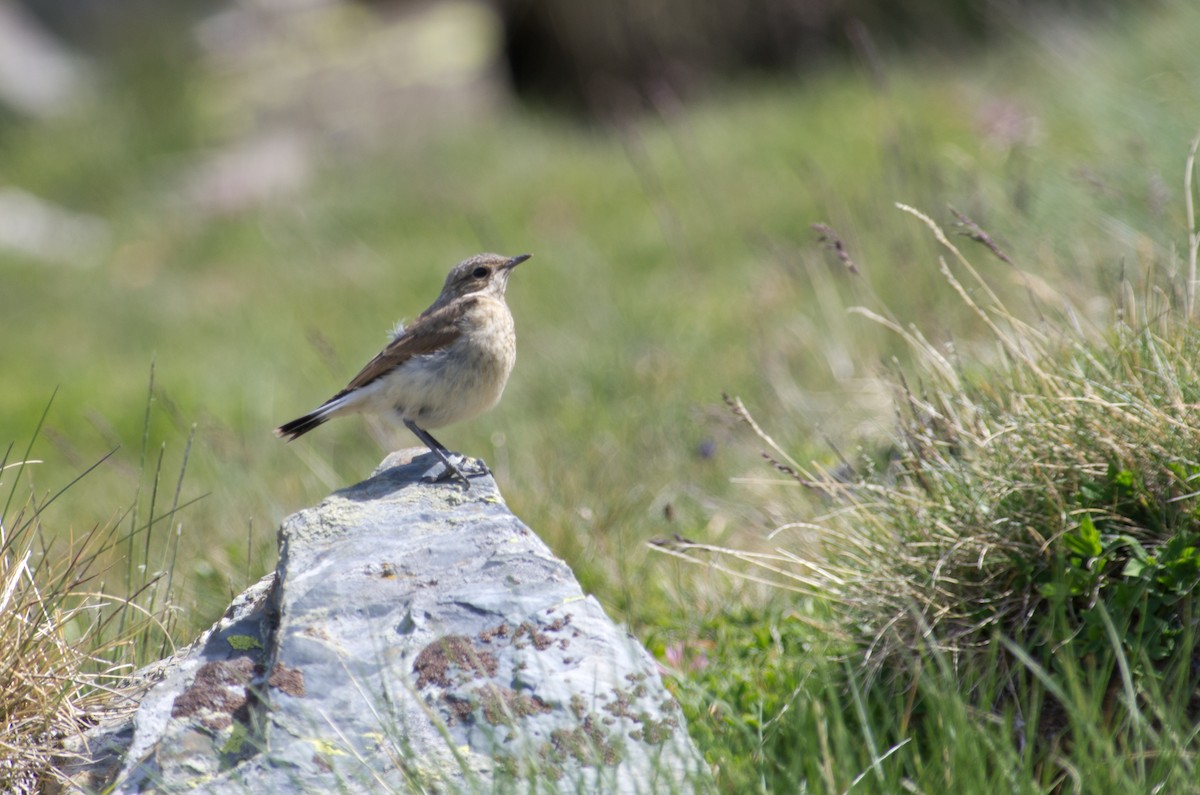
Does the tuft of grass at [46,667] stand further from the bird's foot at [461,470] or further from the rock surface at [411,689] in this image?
the bird's foot at [461,470]

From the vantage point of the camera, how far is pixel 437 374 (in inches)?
195

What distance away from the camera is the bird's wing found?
5090 mm

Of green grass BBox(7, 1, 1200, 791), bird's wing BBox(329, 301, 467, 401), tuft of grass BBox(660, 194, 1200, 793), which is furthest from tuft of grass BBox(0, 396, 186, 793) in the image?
tuft of grass BBox(660, 194, 1200, 793)

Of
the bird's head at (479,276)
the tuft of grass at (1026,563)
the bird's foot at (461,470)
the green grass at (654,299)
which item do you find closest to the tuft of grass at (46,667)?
the green grass at (654,299)

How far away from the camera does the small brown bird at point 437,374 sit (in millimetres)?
4965

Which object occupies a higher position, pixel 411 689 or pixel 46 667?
pixel 411 689

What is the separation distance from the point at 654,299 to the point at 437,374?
15.3 ft

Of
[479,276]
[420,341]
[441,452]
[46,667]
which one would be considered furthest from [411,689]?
[479,276]

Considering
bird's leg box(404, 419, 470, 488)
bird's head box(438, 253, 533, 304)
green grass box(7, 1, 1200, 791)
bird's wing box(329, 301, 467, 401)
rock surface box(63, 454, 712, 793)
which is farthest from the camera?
bird's head box(438, 253, 533, 304)

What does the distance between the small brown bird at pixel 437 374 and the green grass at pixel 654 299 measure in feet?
2.13

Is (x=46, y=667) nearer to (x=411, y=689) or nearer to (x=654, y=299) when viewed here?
(x=411, y=689)

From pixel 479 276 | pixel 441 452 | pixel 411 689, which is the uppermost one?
pixel 479 276

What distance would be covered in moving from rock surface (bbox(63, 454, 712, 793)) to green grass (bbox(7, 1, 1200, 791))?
365 mm

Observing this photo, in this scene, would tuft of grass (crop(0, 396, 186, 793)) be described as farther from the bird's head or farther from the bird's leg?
the bird's head
